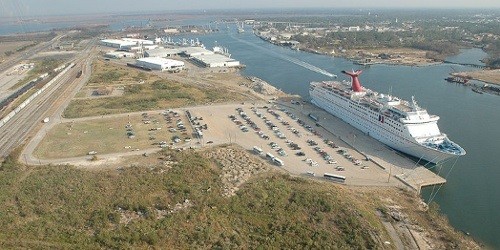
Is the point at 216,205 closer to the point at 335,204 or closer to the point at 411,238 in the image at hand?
the point at 335,204

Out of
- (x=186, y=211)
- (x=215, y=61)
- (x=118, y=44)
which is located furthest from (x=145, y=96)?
(x=118, y=44)

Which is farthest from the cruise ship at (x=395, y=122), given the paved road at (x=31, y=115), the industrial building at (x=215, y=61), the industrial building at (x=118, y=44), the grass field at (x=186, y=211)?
the industrial building at (x=118, y=44)

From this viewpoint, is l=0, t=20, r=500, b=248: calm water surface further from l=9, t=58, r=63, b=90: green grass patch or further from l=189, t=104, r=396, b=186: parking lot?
l=9, t=58, r=63, b=90: green grass patch

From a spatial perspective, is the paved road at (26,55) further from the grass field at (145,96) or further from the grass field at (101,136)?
the grass field at (101,136)

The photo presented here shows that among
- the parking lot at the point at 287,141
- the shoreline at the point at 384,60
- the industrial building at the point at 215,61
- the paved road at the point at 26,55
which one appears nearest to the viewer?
the parking lot at the point at 287,141

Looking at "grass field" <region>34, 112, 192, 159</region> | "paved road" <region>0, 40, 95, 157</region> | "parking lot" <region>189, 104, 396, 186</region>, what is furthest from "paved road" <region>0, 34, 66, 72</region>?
"parking lot" <region>189, 104, 396, 186</region>
